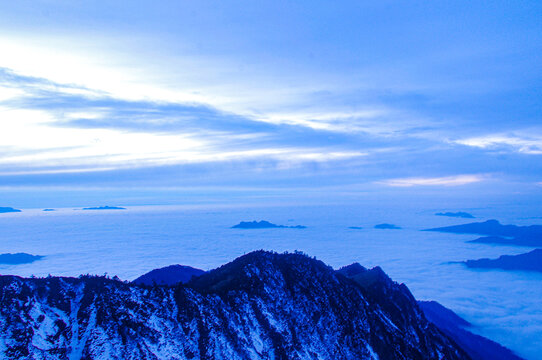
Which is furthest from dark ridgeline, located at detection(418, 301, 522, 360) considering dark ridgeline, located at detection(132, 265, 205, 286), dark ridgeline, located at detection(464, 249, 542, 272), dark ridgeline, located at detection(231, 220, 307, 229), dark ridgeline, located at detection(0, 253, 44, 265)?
dark ridgeline, located at detection(231, 220, 307, 229)

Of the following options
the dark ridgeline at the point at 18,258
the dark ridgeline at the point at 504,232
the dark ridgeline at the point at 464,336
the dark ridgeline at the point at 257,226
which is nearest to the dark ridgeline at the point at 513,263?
the dark ridgeline at the point at 504,232

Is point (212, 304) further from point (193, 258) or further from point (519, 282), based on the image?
point (519, 282)

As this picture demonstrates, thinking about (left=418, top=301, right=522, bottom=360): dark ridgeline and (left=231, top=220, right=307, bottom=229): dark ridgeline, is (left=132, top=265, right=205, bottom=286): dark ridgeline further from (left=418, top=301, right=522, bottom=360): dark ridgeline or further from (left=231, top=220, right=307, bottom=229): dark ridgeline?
(left=231, top=220, right=307, bottom=229): dark ridgeline

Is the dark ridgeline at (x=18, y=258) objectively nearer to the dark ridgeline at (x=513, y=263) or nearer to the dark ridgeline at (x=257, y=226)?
the dark ridgeline at (x=257, y=226)

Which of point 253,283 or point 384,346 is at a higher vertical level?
point 253,283

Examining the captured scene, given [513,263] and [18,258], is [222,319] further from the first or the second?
[513,263]

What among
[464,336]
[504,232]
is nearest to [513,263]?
[464,336]

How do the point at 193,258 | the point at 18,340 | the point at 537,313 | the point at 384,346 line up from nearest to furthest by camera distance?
1. the point at 18,340
2. the point at 384,346
3. the point at 537,313
4. the point at 193,258

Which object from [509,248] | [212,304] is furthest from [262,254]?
[509,248]

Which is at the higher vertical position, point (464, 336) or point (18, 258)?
point (18, 258)
